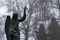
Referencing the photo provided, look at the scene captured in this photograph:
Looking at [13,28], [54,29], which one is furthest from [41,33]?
[13,28]

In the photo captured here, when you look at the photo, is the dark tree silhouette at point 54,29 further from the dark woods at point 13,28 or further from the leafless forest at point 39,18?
the dark woods at point 13,28

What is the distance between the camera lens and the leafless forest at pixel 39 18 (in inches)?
1278

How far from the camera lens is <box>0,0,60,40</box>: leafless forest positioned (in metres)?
32.5

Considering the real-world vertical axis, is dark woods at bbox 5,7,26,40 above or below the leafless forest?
above

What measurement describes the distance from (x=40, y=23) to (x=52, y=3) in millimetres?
2916

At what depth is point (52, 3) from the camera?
3291 cm

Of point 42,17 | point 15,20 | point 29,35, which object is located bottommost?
point 29,35

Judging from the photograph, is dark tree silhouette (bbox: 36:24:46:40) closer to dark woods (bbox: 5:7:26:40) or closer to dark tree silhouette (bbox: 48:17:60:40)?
dark tree silhouette (bbox: 48:17:60:40)

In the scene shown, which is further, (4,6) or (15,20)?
(4,6)

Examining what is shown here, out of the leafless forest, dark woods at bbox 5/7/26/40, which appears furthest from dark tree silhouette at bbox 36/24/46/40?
dark woods at bbox 5/7/26/40

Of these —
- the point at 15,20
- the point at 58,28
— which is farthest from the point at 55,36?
the point at 15,20

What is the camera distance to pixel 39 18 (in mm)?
32969

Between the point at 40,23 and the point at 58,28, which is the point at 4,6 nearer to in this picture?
the point at 40,23

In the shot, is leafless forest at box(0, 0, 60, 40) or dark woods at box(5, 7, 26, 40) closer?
dark woods at box(5, 7, 26, 40)
